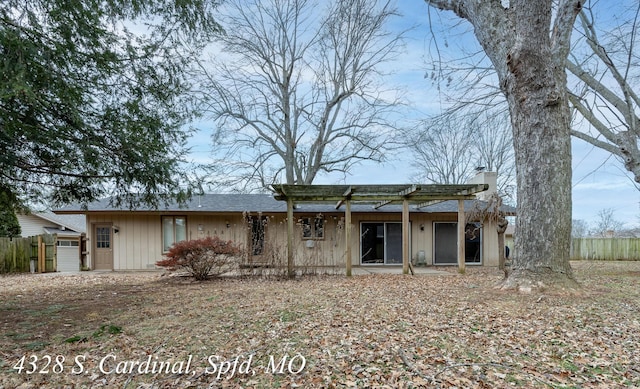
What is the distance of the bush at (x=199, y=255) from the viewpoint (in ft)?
29.8

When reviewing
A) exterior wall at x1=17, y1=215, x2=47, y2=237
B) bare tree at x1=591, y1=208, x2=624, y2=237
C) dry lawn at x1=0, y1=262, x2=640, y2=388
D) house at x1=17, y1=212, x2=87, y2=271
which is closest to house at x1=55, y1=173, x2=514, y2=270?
house at x1=17, y1=212, x2=87, y2=271

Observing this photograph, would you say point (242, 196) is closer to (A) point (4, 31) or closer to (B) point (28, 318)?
(B) point (28, 318)

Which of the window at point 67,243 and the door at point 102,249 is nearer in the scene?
the door at point 102,249

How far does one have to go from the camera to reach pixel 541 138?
5.69 metres

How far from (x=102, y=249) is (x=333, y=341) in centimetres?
1188

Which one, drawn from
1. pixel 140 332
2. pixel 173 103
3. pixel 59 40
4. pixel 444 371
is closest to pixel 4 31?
pixel 59 40

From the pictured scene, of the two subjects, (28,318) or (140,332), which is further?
(28,318)

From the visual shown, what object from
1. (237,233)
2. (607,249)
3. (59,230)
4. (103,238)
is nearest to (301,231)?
(237,233)

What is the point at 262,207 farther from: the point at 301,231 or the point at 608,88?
the point at 608,88

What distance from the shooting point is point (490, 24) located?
6125 millimetres

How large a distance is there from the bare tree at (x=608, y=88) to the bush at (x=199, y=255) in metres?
9.76

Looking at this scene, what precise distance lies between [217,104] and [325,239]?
8376mm

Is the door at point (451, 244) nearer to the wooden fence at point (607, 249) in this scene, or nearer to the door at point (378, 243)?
the door at point (378, 243)

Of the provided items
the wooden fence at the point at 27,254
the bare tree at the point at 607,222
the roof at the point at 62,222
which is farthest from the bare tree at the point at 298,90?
the bare tree at the point at 607,222
